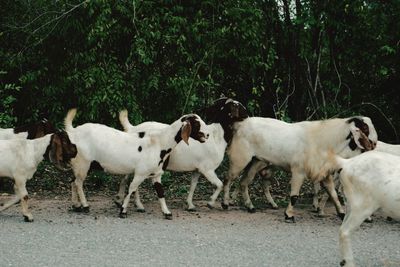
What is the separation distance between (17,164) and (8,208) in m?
1.23

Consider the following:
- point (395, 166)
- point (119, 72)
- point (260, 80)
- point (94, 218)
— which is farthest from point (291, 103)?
point (395, 166)

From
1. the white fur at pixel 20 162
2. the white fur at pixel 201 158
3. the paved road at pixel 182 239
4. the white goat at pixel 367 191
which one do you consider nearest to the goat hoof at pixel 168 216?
the paved road at pixel 182 239

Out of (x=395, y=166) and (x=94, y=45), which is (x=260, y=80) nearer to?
(x=94, y=45)

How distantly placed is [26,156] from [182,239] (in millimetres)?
2801

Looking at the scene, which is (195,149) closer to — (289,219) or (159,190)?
(159,190)

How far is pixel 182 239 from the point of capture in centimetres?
900

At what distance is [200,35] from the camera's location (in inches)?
529

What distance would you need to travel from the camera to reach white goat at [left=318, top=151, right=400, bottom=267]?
757cm

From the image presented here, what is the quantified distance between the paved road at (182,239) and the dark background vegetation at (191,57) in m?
3.01

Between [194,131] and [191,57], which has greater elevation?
[191,57]

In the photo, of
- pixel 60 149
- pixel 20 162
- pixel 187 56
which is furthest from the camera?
pixel 187 56

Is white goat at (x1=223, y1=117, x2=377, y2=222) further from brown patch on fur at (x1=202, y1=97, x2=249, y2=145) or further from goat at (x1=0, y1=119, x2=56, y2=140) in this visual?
goat at (x1=0, y1=119, x2=56, y2=140)

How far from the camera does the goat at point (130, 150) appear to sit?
10.7 m

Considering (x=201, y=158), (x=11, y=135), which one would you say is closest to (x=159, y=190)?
(x=201, y=158)
